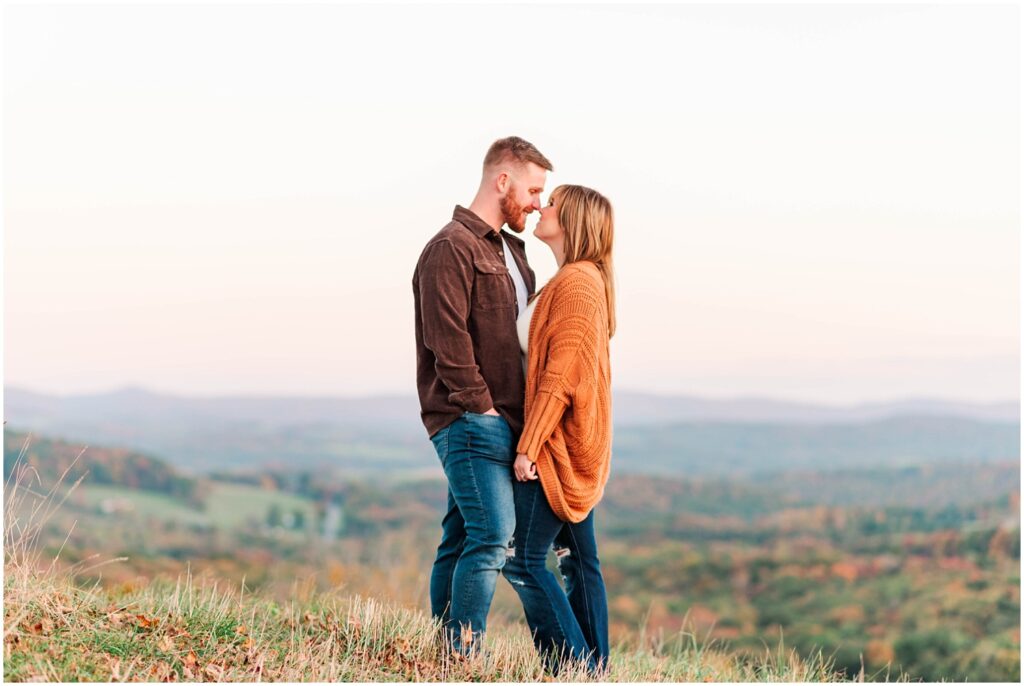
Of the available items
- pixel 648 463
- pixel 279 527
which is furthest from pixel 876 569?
pixel 279 527

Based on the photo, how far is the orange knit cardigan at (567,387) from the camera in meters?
4.55

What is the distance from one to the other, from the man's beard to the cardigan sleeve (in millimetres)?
399

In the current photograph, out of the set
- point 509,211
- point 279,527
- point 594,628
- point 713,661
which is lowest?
point 279,527

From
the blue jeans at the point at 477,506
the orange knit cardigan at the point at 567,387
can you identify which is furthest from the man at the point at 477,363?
the orange knit cardigan at the point at 567,387

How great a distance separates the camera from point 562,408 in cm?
457

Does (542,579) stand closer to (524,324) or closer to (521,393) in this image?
(521,393)

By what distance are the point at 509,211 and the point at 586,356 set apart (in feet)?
2.49

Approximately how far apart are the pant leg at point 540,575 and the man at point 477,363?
0.07 meters

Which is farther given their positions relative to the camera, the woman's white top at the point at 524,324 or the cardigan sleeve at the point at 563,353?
the woman's white top at the point at 524,324

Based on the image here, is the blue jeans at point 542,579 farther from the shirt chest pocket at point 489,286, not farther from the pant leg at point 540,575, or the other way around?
the shirt chest pocket at point 489,286

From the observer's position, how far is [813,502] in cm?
4672

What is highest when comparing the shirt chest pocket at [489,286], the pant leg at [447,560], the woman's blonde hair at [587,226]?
the woman's blonde hair at [587,226]

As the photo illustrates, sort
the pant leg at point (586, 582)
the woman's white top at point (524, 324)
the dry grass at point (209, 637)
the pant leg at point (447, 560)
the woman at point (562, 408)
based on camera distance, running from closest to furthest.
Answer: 1. the dry grass at point (209, 637)
2. the woman at point (562, 408)
3. the woman's white top at point (524, 324)
4. the pant leg at point (586, 582)
5. the pant leg at point (447, 560)

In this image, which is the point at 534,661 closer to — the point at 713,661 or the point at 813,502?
the point at 713,661
